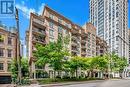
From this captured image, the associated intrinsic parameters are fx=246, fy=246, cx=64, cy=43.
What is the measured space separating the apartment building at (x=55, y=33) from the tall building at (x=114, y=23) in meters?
40.1

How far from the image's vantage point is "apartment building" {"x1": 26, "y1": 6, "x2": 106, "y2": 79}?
66.9 metres

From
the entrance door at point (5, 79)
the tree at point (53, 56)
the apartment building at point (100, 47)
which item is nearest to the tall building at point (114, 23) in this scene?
the apartment building at point (100, 47)

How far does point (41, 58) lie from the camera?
4919 centimetres

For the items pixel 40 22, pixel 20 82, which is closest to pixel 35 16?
pixel 40 22

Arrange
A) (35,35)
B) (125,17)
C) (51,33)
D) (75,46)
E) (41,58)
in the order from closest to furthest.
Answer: (41,58)
(35,35)
(51,33)
(75,46)
(125,17)

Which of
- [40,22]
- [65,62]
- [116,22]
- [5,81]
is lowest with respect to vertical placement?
[5,81]

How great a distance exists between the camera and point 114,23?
Result: 144750 millimetres

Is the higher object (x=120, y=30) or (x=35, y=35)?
(x=120, y=30)

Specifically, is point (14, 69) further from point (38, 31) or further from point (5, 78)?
point (38, 31)

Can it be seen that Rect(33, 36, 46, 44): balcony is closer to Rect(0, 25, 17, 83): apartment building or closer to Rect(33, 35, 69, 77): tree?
Rect(0, 25, 17, 83): apartment building

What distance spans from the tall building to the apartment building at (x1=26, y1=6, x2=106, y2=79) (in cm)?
4007

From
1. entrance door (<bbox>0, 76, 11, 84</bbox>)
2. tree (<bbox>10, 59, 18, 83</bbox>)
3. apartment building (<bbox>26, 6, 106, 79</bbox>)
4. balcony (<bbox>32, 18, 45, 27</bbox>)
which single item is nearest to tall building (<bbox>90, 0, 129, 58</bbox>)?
apartment building (<bbox>26, 6, 106, 79</bbox>)

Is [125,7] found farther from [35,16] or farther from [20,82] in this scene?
[20,82]

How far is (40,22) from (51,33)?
18.5 ft
